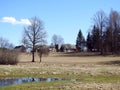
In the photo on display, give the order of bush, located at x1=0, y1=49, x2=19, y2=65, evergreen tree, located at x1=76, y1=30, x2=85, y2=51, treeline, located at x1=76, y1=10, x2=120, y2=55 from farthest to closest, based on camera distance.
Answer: evergreen tree, located at x1=76, y1=30, x2=85, y2=51
treeline, located at x1=76, y1=10, x2=120, y2=55
bush, located at x1=0, y1=49, x2=19, y2=65

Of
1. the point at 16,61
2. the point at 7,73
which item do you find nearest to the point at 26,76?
the point at 7,73

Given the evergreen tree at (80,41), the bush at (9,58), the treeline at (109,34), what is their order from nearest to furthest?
the bush at (9,58) < the treeline at (109,34) < the evergreen tree at (80,41)

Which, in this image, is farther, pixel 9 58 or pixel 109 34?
pixel 109 34

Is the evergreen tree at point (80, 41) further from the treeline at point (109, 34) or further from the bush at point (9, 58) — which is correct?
the bush at point (9, 58)

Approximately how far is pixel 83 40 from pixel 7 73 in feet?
430

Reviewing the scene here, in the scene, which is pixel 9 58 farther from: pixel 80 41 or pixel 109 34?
pixel 80 41

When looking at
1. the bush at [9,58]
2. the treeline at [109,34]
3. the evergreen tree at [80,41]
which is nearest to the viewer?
the bush at [9,58]

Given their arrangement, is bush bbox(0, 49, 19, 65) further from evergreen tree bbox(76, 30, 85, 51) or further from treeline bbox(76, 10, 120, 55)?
evergreen tree bbox(76, 30, 85, 51)

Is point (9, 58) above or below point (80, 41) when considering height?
below

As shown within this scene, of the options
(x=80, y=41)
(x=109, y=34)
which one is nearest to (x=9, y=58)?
(x=109, y=34)

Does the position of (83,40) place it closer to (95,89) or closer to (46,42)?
(46,42)

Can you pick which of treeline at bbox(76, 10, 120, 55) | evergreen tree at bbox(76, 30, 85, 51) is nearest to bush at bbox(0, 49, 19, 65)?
treeline at bbox(76, 10, 120, 55)

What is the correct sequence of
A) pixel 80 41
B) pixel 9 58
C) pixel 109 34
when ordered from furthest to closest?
pixel 80 41 → pixel 109 34 → pixel 9 58

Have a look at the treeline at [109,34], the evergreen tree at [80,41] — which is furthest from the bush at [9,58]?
the evergreen tree at [80,41]
